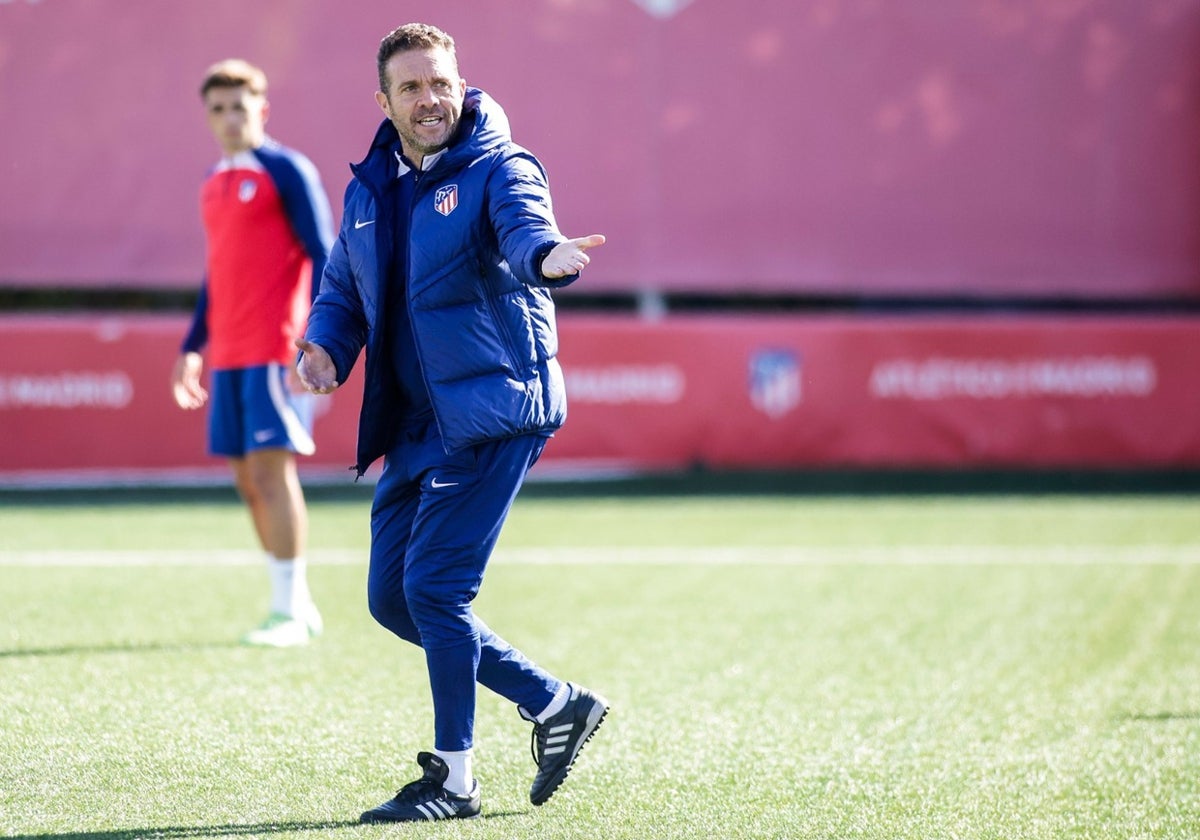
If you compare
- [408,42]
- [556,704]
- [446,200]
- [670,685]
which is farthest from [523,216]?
[670,685]

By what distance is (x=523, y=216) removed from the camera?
12.1 ft

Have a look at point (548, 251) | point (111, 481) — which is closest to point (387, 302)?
point (548, 251)

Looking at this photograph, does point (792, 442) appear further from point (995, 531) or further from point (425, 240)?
point (425, 240)

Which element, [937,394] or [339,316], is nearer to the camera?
[339,316]

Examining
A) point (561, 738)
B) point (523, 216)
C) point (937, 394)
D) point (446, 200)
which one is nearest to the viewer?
point (523, 216)

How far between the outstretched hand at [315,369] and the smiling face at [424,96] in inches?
21.5

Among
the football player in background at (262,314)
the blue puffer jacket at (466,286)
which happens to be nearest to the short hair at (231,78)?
the football player in background at (262,314)

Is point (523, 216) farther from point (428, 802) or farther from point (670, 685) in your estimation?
point (670, 685)

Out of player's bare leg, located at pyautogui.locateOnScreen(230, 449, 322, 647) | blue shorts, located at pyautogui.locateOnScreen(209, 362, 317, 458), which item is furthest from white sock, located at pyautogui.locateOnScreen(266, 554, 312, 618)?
blue shorts, located at pyautogui.locateOnScreen(209, 362, 317, 458)

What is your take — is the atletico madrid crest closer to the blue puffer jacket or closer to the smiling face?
the blue puffer jacket

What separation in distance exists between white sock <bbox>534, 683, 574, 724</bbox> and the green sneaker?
7.28 feet

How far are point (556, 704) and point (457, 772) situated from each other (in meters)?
0.34

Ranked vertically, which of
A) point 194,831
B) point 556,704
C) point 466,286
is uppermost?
point 466,286

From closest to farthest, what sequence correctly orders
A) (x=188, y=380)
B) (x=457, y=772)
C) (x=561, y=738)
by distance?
(x=457, y=772)
(x=561, y=738)
(x=188, y=380)
